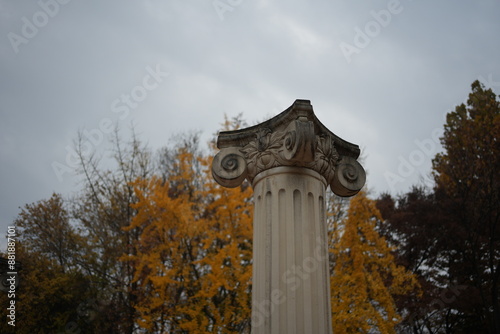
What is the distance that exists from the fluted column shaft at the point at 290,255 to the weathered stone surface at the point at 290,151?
198mm

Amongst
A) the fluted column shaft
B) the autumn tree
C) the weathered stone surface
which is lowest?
the fluted column shaft

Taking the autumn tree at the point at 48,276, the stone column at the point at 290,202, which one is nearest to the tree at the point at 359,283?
the stone column at the point at 290,202

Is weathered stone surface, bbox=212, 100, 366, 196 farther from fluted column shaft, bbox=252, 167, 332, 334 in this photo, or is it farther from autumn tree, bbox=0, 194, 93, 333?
autumn tree, bbox=0, 194, 93, 333

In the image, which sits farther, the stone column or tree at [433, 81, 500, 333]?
tree at [433, 81, 500, 333]

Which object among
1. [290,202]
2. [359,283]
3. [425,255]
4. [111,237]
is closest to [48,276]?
[111,237]

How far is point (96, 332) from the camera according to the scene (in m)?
16.5

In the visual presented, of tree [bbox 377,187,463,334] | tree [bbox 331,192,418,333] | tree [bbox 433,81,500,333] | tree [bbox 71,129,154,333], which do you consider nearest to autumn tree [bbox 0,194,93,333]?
tree [bbox 71,129,154,333]

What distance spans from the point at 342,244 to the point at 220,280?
3.55 meters

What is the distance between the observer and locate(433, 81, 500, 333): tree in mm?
15688

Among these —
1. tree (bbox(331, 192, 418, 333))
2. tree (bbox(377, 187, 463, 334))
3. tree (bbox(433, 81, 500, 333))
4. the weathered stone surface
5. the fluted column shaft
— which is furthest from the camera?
tree (bbox(377, 187, 463, 334))

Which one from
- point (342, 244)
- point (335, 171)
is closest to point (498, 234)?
point (342, 244)

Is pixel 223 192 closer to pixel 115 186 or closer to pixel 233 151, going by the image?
pixel 233 151

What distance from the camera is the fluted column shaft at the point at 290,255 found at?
512 centimetres

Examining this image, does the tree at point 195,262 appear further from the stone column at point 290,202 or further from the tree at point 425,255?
the tree at point 425,255
